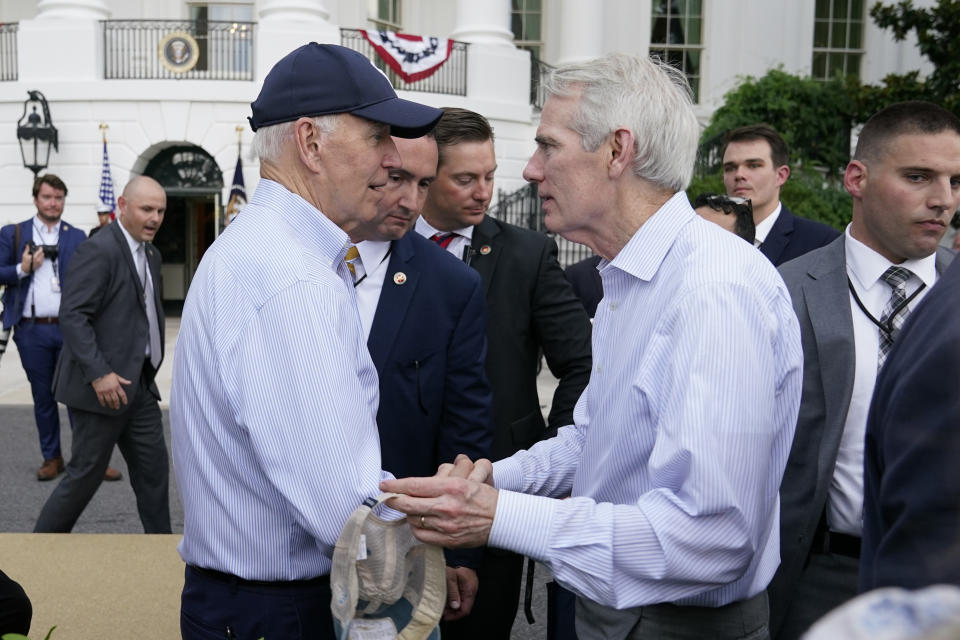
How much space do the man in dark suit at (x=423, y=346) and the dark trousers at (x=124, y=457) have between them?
2857 mm

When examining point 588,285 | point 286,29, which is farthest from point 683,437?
point 286,29

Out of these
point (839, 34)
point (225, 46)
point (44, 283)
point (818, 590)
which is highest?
point (839, 34)

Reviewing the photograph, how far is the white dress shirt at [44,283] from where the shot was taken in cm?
743

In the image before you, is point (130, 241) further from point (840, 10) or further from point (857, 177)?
point (840, 10)

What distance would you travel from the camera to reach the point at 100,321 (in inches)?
225

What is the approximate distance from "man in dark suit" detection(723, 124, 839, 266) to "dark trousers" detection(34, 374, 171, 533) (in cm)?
349

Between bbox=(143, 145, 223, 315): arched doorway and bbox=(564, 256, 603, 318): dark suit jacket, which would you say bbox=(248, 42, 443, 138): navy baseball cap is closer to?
bbox=(564, 256, 603, 318): dark suit jacket

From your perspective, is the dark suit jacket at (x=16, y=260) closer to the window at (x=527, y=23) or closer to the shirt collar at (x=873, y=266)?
the shirt collar at (x=873, y=266)

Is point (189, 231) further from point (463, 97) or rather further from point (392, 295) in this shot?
point (392, 295)

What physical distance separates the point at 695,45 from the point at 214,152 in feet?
38.8

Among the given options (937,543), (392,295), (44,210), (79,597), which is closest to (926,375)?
(937,543)

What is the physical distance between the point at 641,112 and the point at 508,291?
5.05 feet

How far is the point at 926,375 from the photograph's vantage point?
128cm

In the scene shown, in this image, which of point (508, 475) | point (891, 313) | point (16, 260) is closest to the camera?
point (508, 475)
